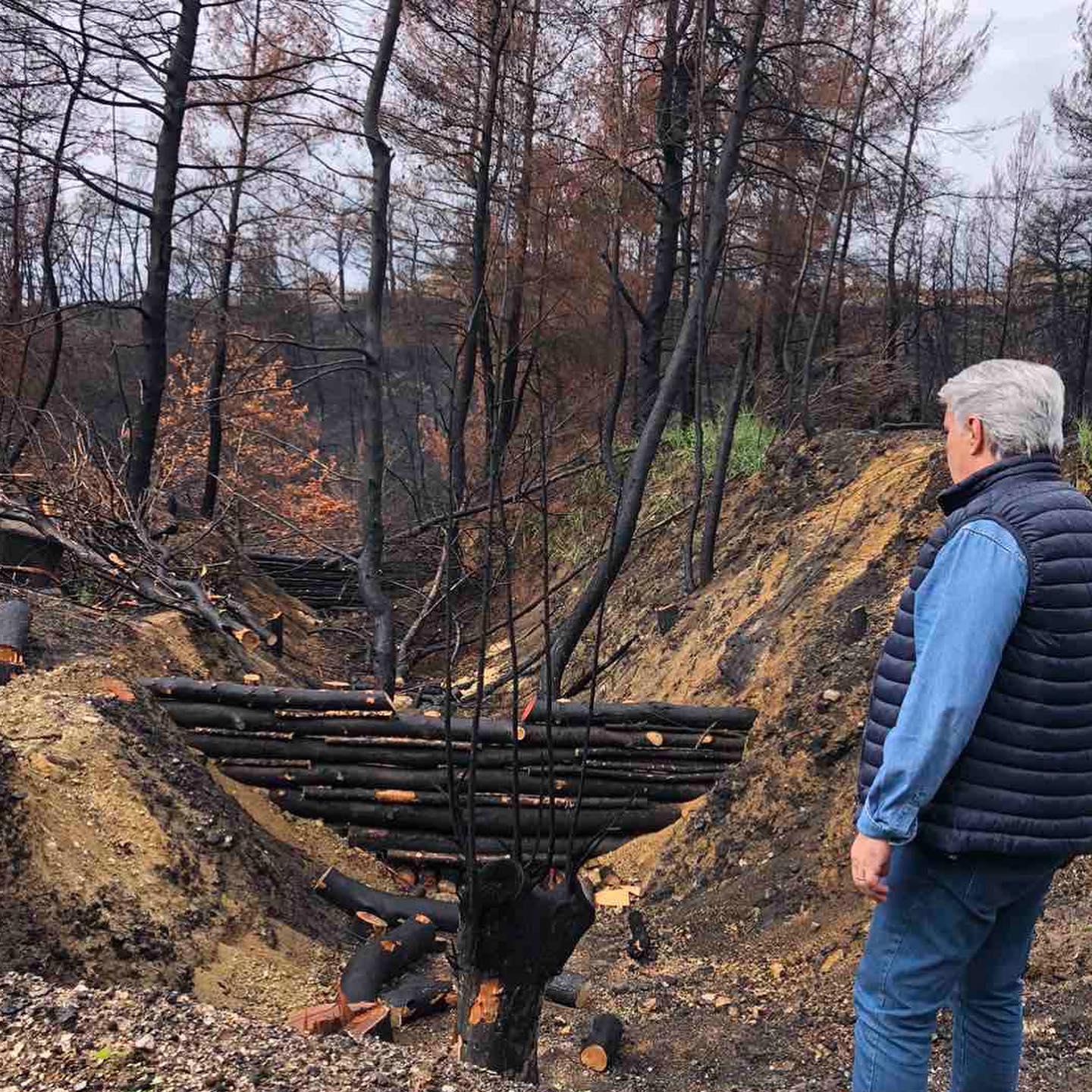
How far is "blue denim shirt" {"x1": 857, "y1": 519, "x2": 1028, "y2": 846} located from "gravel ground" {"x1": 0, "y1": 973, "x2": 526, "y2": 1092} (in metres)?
1.11

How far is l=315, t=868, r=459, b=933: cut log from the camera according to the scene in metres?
4.40

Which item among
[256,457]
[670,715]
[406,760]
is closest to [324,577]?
[256,457]

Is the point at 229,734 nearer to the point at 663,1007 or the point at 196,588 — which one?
the point at 196,588

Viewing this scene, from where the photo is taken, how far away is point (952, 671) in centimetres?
174

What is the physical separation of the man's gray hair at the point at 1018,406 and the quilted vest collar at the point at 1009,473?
0.02m

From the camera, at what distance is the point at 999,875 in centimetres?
183

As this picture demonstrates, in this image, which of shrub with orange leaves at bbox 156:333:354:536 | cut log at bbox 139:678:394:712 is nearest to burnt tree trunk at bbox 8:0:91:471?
shrub with orange leaves at bbox 156:333:354:536

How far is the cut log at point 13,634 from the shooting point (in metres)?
5.06

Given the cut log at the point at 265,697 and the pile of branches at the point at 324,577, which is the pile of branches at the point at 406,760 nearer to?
the cut log at the point at 265,697

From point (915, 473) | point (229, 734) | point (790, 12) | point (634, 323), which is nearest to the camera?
point (229, 734)

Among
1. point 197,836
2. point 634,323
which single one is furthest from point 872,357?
point 197,836

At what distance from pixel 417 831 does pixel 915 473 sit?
4159 millimetres

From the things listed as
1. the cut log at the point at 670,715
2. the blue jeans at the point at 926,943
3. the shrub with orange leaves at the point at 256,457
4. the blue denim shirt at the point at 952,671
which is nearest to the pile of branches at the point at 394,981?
the cut log at the point at 670,715

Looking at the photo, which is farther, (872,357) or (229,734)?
(872,357)
